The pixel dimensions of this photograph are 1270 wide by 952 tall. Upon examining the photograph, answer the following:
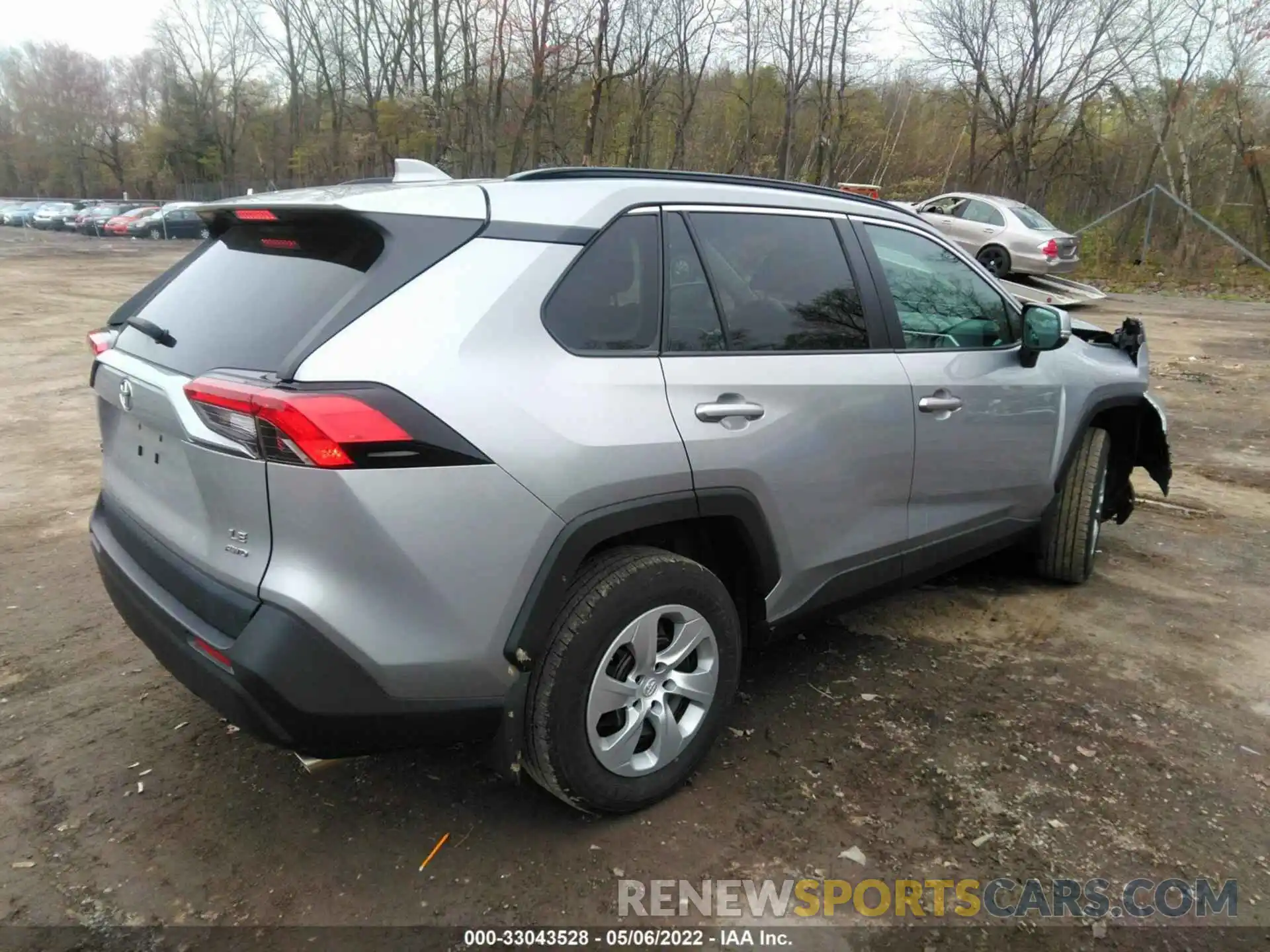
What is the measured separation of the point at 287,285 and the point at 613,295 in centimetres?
85

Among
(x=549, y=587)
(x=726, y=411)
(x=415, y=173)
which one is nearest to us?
(x=549, y=587)

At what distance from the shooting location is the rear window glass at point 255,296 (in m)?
2.11

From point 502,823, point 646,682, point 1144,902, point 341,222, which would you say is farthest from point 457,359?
point 1144,902

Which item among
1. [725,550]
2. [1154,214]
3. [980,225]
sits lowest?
[725,550]

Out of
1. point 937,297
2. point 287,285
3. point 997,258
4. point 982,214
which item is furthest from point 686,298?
point 982,214

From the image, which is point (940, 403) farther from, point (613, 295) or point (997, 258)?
point (997, 258)

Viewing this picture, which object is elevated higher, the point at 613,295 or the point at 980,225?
the point at 980,225

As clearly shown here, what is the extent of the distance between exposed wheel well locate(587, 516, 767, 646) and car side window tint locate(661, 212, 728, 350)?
0.52m

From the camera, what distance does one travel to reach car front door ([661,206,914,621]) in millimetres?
2520

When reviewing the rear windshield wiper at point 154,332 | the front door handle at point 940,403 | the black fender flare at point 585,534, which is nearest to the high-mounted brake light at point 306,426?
the black fender flare at point 585,534

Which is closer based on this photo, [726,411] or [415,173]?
[726,411]

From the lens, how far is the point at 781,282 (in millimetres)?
2871

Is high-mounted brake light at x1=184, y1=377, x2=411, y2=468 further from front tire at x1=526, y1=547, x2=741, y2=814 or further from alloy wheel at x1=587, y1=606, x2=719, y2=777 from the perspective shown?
alloy wheel at x1=587, y1=606, x2=719, y2=777

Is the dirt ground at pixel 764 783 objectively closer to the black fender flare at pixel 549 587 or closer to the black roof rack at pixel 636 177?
the black fender flare at pixel 549 587
